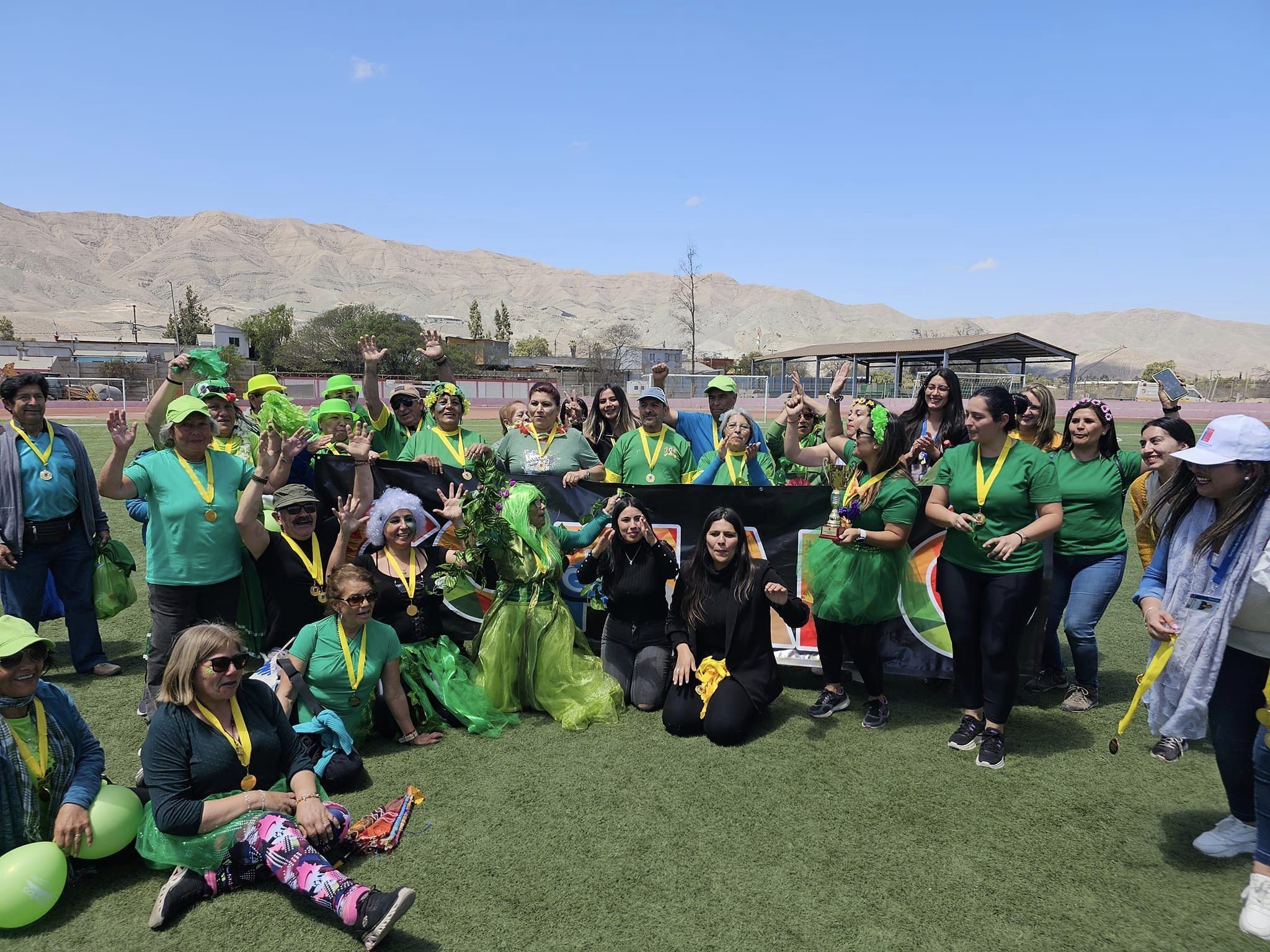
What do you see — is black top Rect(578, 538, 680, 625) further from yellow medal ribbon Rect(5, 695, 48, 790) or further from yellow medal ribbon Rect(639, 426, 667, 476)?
yellow medal ribbon Rect(5, 695, 48, 790)

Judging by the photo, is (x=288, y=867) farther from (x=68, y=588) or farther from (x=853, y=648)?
(x=68, y=588)

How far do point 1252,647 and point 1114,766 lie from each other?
4.81ft

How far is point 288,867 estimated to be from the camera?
282cm

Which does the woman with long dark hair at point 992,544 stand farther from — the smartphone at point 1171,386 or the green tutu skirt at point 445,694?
the green tutu skirt at point 445,694

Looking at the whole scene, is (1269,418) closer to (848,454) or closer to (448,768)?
(848,454)

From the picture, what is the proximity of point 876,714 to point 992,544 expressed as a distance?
1.31m

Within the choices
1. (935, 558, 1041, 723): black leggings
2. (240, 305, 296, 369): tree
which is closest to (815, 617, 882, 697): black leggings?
(935, 558, 1041, 723): black leggings

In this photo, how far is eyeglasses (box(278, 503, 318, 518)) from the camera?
173 inches

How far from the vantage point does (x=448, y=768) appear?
13.0 ft

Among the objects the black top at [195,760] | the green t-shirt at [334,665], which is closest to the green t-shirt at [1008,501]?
the green t-shirt at [334,665]

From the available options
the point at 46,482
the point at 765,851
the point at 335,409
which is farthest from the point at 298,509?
the point at 765,851

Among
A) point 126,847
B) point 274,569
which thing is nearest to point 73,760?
point 126,847

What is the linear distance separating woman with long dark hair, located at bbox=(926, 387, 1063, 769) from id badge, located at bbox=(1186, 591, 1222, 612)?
2.89 ft

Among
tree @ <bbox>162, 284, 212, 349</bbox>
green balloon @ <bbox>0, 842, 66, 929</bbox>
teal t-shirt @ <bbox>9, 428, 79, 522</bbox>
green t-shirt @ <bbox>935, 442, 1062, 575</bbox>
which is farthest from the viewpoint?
tree @ <bbox>162, 284, 212, 349</bbox>
